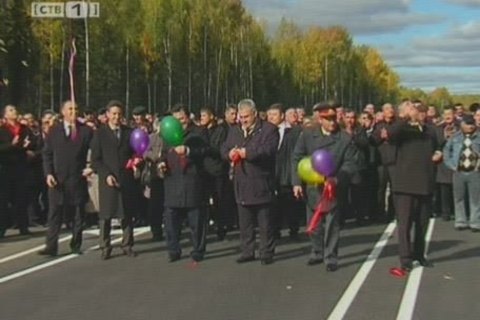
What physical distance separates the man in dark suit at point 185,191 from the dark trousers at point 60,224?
1.31 metres

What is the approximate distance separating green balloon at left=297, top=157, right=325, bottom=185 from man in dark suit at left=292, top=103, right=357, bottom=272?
119 mm

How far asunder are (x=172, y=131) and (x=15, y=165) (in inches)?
172

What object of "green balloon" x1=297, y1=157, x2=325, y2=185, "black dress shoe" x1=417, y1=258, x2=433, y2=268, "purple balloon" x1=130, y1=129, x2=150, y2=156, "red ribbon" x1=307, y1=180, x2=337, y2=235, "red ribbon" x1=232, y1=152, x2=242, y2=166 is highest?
"purple balloon" x1=130, y1=129, x2=150, y2=156

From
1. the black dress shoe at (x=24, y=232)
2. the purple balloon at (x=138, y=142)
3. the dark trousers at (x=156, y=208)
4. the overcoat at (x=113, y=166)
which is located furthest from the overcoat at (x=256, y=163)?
the black dress shoe at (x=24, y=232)

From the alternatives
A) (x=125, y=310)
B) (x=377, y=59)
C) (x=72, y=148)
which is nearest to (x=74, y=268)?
(x=72, y=148)

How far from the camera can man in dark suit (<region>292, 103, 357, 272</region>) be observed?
11.2 metres

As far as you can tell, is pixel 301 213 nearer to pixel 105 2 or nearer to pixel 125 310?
pixel 125 310

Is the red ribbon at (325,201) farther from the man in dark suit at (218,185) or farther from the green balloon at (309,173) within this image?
the man in dark suit at (218,185)

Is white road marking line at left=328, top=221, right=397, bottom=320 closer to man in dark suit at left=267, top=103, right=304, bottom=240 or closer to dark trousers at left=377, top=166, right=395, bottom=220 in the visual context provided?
man in dark suit at left=267, top=103, right=304, bottom=240

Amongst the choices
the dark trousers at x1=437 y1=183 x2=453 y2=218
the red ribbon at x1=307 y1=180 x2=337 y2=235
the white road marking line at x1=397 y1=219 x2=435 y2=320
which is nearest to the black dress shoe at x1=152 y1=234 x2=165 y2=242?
the red ribbon at x1=307 y1=180 x2=337 y2=235

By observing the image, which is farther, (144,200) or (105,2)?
(105,2)

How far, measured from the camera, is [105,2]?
169 ft

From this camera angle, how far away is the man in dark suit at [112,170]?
12.1 meters

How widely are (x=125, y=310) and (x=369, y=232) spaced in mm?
6943
